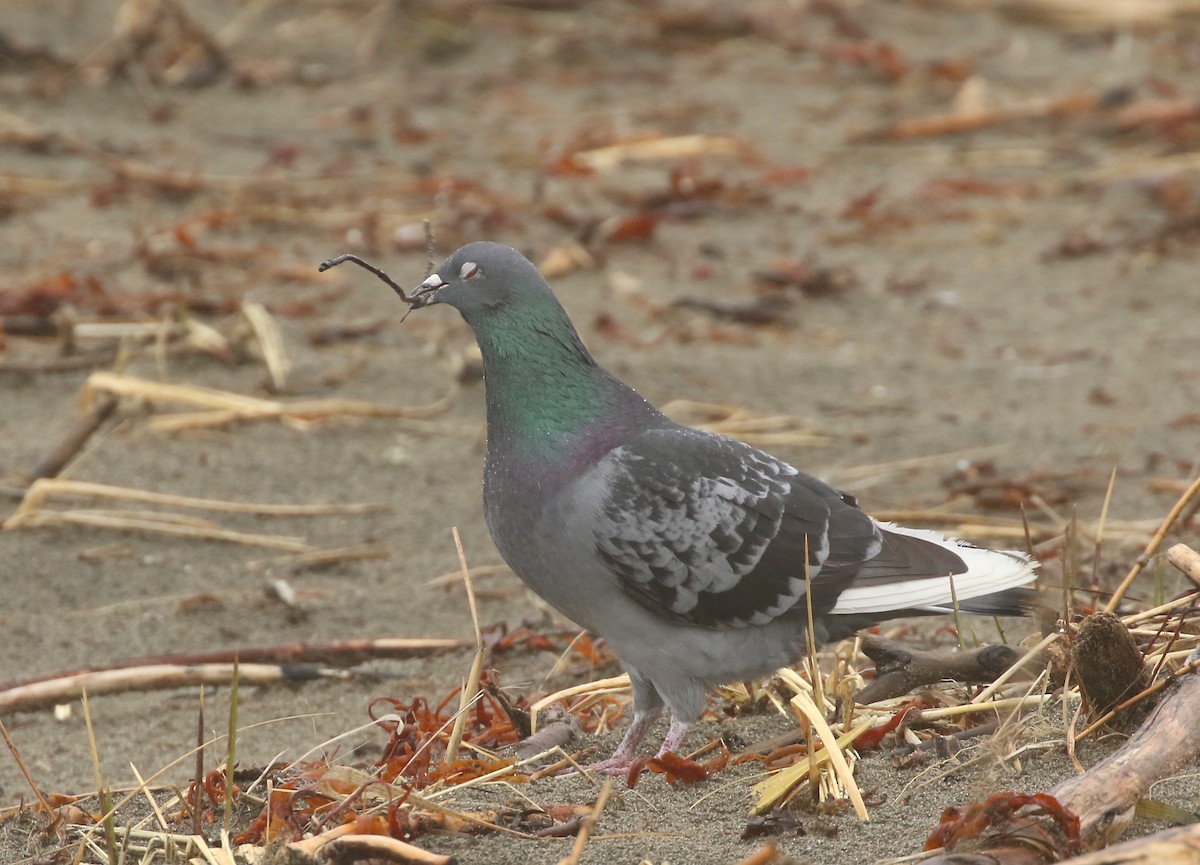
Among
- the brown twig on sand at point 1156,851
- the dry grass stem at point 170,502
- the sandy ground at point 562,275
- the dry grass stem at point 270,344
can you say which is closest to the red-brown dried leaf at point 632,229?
the sandy ground at point 562,275

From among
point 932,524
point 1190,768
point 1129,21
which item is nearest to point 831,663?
point 932,524

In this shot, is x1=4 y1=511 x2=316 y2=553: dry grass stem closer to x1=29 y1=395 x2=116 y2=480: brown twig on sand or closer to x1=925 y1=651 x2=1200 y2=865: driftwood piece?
x1=29 y1=395 x2=116 y2=480: brown twig on sand

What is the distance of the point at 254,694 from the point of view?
13.3ft

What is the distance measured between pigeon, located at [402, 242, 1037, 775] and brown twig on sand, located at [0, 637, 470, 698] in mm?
896

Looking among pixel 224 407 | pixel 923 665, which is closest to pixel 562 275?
pixel 224 407

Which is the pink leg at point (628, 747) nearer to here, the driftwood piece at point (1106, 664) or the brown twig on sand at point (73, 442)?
the driftwood piece at point (1106, 664)

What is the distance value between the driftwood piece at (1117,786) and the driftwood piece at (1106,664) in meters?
0.07

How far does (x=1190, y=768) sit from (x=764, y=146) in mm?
6693

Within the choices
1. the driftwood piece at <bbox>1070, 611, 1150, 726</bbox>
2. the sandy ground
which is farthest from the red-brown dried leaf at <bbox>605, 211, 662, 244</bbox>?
the driftwood piece at <bbox>1070, 611, 1150, 726</bbox>

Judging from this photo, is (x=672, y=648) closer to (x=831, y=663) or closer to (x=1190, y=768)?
(x=831, y=663)

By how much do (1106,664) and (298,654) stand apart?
211 centimetres

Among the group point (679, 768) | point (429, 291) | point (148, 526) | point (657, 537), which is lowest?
point (148, 526)

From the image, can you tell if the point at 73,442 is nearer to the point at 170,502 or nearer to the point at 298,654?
the point at 170,502

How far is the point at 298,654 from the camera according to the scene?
13.4ft
